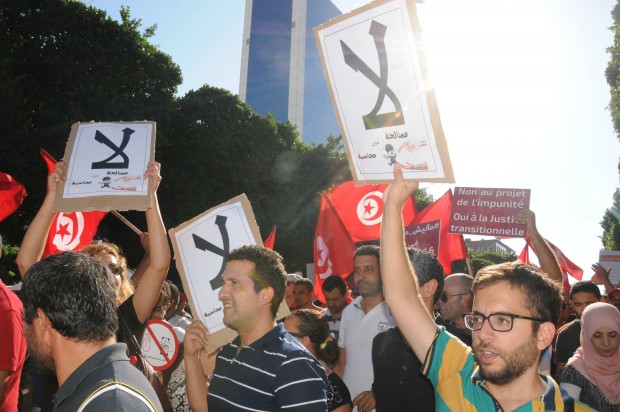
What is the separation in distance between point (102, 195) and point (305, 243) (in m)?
22.9

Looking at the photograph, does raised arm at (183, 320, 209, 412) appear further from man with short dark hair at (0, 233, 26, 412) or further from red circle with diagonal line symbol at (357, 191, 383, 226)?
red circle with diagonal line symbol at (357, 191, 383, 226)

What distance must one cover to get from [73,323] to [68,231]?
4.21 m

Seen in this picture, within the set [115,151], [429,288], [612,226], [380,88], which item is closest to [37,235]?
[115,151]

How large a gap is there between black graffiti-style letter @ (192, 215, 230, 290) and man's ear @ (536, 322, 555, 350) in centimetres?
200

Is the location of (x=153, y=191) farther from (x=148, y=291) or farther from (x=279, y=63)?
(x=279, y=63)

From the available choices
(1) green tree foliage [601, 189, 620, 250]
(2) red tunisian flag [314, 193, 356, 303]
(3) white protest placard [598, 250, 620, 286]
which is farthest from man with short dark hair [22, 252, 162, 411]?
(1) green tree foliage [601, 189, 620, 250]

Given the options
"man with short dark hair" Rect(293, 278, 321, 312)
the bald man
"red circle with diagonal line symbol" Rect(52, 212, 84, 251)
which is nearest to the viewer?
the bald man

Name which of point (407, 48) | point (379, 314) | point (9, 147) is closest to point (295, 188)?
point (9, 147)

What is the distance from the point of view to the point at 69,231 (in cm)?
591

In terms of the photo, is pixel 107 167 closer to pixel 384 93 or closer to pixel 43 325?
pixel 43 325

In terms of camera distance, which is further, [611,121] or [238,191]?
[238,191]

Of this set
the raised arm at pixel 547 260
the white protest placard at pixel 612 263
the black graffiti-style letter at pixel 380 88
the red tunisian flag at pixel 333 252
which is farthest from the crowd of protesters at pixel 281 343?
the white protest placard at pixel 612 263

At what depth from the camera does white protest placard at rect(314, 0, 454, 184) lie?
2580mm

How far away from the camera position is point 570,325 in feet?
18.6
